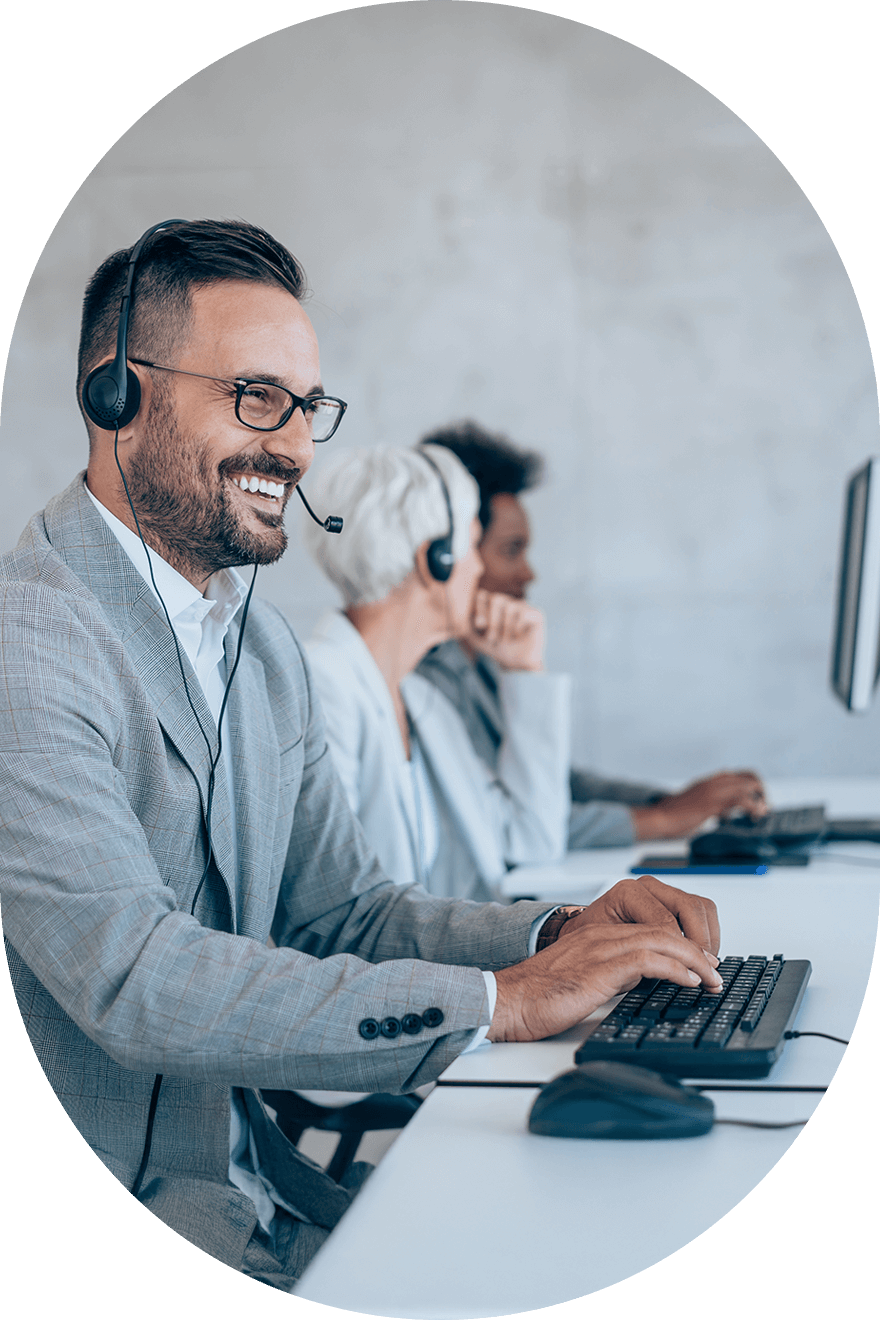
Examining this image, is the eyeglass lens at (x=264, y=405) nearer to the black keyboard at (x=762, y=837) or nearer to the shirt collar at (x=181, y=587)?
the shirt collar at (x=181, y=587)

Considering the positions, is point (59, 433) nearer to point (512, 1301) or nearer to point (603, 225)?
point (512, 1301)

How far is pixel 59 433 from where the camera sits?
878mm

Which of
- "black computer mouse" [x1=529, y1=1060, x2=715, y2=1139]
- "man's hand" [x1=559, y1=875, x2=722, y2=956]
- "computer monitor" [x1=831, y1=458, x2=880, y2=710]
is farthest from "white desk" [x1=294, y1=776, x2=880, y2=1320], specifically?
"computer monitor" [x1=831, y1=458, x2=880, y2=710]

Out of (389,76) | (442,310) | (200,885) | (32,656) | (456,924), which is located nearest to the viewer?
(32,656)

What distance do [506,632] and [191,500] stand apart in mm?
1220

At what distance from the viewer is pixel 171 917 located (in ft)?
2.43

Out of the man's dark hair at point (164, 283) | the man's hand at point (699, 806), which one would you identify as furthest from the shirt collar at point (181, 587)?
the man's hand at point (699, 806)

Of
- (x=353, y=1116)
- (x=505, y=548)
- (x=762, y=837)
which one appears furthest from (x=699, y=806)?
(x=353, y=1116)

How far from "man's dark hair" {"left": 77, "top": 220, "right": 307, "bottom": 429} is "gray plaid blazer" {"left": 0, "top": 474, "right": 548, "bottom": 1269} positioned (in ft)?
0.40

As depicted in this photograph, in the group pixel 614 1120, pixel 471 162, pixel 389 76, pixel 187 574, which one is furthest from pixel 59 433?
pixel 471 162

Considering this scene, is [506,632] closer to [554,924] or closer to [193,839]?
[554,924]

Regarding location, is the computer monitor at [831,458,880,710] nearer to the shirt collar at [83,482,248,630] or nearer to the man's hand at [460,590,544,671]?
the man's hand at [460,590,544,671]

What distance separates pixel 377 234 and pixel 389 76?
22 cm

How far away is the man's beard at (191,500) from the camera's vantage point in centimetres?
82
